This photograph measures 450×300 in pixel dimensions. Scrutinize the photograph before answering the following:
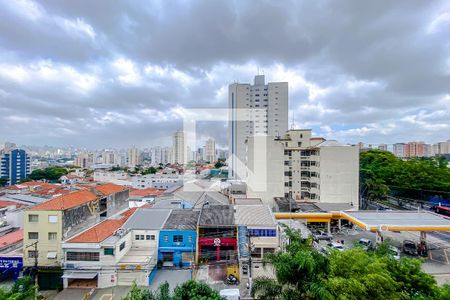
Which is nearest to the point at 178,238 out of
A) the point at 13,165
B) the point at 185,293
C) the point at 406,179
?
the point at 185,293

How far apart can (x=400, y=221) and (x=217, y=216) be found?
13.2 meters

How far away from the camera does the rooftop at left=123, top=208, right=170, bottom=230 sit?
16.5m

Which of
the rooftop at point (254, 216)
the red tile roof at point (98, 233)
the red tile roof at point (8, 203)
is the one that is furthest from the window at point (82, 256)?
the red tile roof at point (8, 203)

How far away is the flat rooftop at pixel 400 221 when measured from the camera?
15.9 metres

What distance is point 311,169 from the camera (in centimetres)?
2678

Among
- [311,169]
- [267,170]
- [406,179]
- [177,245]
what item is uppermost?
[311,169]

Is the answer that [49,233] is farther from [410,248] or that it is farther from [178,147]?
[178,147]

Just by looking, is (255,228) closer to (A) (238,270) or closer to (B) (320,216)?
(A) (238,270)

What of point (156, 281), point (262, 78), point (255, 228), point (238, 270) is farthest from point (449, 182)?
point (262, 78)

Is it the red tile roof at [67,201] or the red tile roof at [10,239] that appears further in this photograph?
the red tile roof at [10,239]

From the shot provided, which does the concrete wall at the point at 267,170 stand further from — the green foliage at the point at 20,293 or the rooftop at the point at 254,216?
the green foliage at the point at 20,293

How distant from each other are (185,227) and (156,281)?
3679 millimetres

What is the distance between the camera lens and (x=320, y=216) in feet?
69.0

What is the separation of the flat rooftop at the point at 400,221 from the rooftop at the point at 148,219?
46.7 feet
